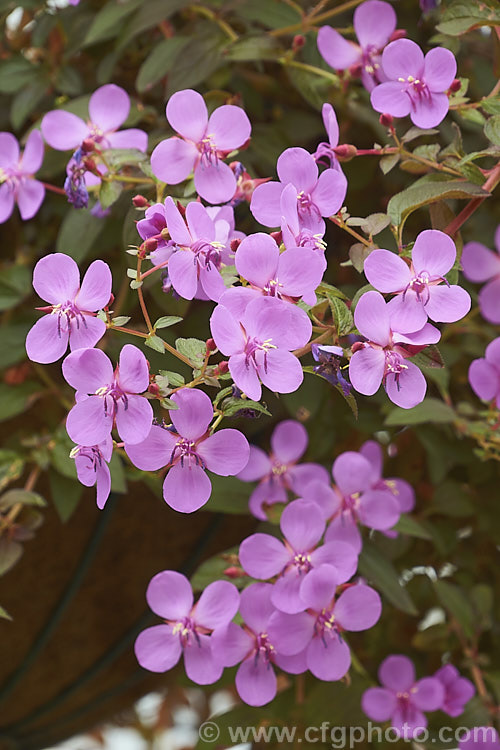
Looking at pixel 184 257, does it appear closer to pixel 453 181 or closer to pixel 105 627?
pixel 453 181

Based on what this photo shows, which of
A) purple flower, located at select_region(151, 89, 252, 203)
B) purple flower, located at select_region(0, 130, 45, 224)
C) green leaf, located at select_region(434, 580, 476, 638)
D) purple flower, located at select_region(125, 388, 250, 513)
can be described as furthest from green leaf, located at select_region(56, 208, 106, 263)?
green leaf, located at select_region(434, 580, 476, 638)

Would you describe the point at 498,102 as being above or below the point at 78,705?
above

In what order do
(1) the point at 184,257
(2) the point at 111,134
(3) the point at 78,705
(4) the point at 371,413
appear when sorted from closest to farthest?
(1) the point at 184,257 → (2) the point at 111,134 → (4) the point at 371,413 → (3) the point at 78,705

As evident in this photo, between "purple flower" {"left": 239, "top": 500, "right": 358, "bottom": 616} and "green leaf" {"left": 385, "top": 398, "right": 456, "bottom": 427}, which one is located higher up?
"purple flower" {"left": 239, "top": 500, "right": 358, "bottom": 616}

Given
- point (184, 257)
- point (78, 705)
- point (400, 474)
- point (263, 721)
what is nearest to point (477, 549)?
point (400, 474)

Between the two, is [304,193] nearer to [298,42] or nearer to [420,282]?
[420,282]

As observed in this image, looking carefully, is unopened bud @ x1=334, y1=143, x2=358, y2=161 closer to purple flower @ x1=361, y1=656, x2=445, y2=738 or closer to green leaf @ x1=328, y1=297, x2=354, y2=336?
green leaf @ x1=328, y1=297, x2=354, y2=336
